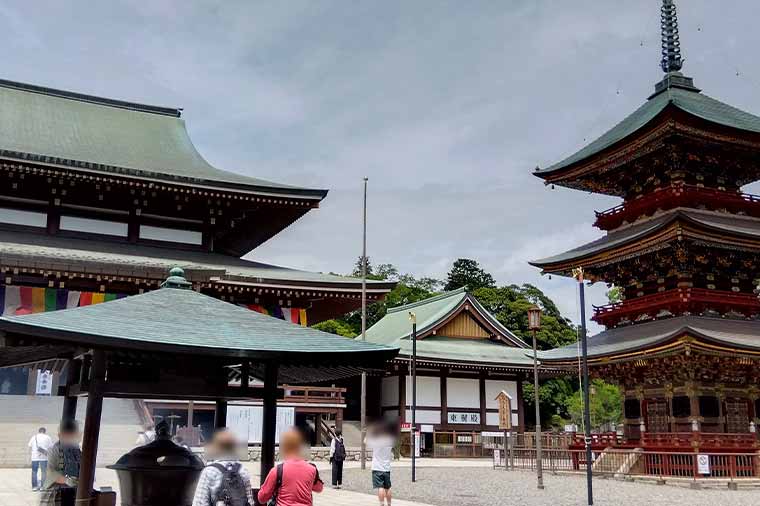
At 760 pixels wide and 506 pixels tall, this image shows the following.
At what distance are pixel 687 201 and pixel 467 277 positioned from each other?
4977 cm

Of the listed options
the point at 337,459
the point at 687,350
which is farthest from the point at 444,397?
the point at 337,459

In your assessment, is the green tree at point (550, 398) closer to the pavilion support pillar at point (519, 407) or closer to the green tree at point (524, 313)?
the green tree at point (524, 313)

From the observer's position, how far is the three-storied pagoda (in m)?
24.7

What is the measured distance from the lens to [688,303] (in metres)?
25.7

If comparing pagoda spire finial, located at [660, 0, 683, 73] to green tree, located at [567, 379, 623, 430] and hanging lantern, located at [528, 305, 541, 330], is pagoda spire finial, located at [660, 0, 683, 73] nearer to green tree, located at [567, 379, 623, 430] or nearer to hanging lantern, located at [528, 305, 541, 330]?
hanging lantern, located at [528, 305, 541, 330]

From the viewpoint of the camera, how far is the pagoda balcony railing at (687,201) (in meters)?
26.7

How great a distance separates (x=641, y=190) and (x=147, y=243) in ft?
62.8

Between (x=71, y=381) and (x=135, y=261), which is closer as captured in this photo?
(x=71, y=381)

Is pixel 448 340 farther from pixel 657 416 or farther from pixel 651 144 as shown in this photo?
pixel 651 144

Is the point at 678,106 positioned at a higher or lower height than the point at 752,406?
higher

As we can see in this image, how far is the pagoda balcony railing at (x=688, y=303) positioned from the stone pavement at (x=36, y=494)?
13993 mm

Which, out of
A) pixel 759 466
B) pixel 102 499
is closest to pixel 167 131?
pixel 102 499

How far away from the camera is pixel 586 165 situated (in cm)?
2939

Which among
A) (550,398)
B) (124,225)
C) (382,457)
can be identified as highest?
(124,225)
